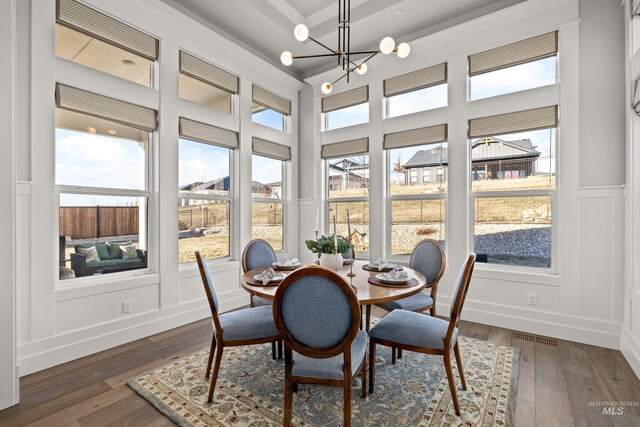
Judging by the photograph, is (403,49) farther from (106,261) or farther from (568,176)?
(106,261)

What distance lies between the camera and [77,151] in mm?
2709

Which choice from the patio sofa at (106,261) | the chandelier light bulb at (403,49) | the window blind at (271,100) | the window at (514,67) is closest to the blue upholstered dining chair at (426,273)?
the chandelier light bulb at (403,49)

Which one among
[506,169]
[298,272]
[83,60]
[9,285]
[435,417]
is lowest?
[435,417]

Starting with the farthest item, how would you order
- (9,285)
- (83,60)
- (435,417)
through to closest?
(83,60) → (9,285) → (435,417)

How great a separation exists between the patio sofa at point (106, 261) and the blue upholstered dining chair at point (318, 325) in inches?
87.9

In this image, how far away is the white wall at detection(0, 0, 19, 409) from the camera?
77.2 inches

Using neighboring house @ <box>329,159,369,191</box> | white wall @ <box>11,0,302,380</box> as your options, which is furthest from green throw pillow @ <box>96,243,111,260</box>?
neighboring house @ <box>329,159,369,191</box>

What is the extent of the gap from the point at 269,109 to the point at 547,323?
4.28 meters

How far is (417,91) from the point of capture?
3.96 metres

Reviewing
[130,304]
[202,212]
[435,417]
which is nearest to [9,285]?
[130,304]

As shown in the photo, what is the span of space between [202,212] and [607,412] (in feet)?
12.7

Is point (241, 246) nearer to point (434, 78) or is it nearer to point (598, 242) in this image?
point (434, 78)

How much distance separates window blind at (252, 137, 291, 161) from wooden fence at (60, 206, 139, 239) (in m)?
1.75

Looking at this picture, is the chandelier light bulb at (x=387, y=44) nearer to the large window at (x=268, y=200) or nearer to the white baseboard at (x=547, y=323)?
the large window at (x=268, y=200)
